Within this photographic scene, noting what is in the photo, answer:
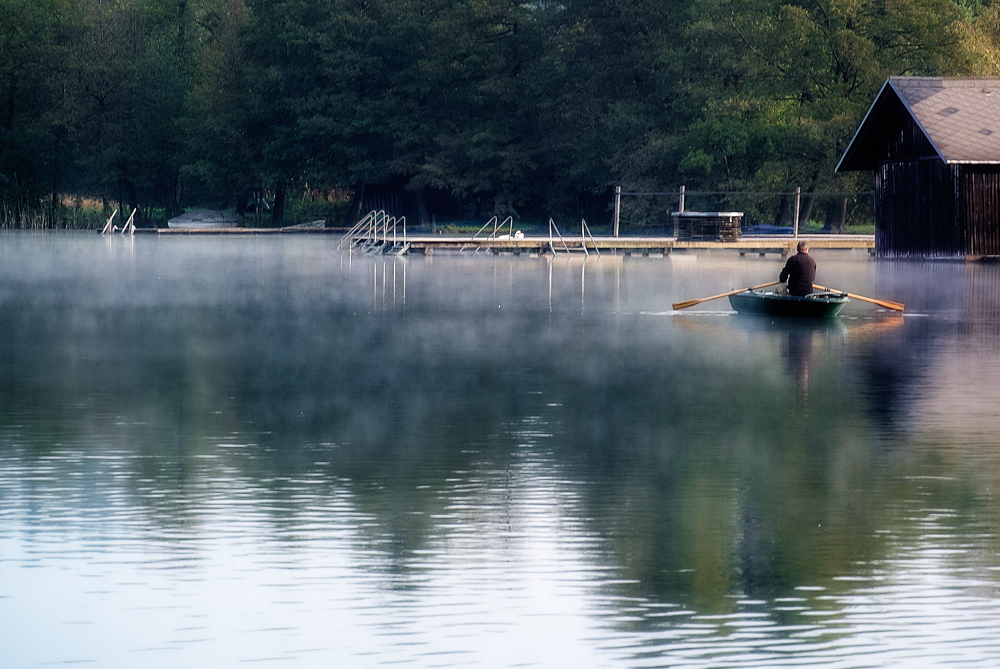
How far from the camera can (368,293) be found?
3512cm

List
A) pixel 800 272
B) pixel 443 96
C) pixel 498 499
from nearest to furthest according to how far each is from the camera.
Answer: pixel 498 499
pixel 800 272
pixel 443 96

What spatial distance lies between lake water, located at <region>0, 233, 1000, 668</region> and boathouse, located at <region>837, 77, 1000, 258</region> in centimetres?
2218

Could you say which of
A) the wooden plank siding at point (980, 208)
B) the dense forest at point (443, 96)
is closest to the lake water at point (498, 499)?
the wooden plank siding at point (980, 208)

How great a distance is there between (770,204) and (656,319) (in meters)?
45.3

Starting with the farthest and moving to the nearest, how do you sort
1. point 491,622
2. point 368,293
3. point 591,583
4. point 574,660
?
point 368,293
point 591,583
point 491,622
point 574,660

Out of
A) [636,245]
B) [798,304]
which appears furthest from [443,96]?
[798,304]

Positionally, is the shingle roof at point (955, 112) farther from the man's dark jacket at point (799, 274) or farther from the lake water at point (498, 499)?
the lake water at point (498, 499)

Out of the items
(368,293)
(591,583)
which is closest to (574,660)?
(591,583)

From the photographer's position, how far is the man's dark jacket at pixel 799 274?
27.1 metres

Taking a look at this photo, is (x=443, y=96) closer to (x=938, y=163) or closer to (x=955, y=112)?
(x=955, y=112)

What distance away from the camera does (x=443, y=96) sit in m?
85.3

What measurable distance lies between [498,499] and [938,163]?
38558 mm

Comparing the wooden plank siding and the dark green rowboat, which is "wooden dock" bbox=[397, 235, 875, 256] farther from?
the dark green rowboat

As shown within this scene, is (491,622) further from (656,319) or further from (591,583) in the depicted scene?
(656,319)
